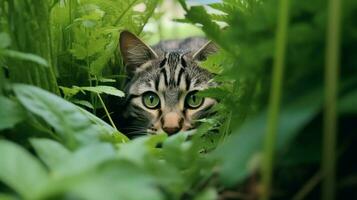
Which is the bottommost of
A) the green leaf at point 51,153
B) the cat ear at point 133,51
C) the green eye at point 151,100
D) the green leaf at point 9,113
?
the green eye at point 151,100

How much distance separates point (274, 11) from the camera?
47 cm

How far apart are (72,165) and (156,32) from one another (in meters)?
1.32

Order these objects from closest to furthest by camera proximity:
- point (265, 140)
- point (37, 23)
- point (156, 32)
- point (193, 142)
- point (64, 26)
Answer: point (265, 140) → point (193, 142) → point (37, 23) → point (64, 26) → point (156, 32)

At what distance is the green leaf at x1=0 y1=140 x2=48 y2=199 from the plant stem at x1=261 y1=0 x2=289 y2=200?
0.16 m

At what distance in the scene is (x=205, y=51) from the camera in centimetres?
179

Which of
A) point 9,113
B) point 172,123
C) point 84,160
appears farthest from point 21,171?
point 172,123

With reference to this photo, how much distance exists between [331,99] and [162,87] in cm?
139

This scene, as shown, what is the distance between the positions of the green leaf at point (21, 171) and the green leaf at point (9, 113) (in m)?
0.11

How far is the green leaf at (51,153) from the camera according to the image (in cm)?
48

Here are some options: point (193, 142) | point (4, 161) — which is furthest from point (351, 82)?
point (4, 161)

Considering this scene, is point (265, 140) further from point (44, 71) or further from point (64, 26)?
point (64, 26)

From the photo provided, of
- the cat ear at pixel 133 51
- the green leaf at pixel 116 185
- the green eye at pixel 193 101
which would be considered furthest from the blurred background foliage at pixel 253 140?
the green eye at pixel 193 101

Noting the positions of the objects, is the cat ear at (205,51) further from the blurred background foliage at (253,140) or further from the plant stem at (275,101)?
the plant stem at (275,101)

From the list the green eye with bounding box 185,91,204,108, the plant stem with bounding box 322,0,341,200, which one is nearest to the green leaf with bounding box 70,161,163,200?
the plant stem with bounding box 322,0,341,200
